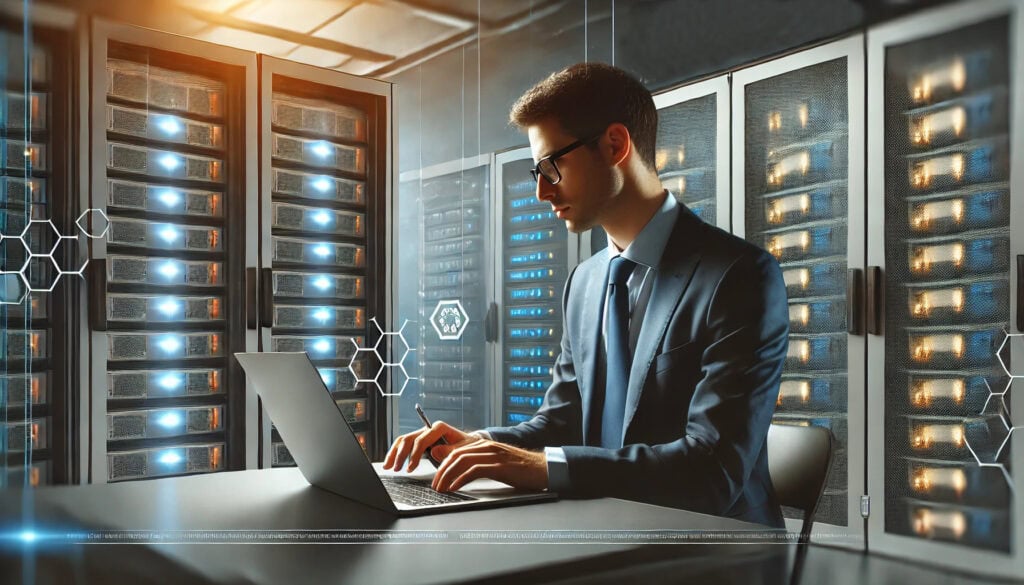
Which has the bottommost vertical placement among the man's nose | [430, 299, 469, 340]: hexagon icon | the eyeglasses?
[430, 299, 469, 340]: hexagon icon

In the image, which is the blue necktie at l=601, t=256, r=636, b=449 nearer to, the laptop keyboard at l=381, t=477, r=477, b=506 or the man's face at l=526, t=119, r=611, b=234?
the man's face at l=526, t=119, r=611, b=234

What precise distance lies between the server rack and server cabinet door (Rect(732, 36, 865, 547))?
3 centimetres

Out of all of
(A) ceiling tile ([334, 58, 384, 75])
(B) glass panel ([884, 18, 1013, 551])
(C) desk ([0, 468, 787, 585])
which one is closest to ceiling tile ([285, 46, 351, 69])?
(A) ceiling tile ([334, 58, 384, 75])

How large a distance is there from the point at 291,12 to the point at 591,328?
1.04m

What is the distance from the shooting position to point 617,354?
171 centimetres

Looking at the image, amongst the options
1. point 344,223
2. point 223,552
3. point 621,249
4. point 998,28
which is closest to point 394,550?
point 223,552

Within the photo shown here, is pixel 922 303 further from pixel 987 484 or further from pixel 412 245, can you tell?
pixel 412 245

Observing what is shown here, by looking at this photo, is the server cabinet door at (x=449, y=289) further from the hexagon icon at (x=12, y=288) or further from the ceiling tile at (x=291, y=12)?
the hexagon icon at (x=12, y=288)

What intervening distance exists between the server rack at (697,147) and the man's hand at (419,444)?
27.6 inches

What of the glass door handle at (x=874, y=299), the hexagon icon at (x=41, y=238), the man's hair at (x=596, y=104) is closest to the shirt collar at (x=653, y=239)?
the man's hair at (x=596, y=104)

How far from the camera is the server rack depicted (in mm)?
1754

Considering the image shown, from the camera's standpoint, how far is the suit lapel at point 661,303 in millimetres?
1654

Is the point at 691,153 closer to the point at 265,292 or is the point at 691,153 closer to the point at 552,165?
the point at 552,165
